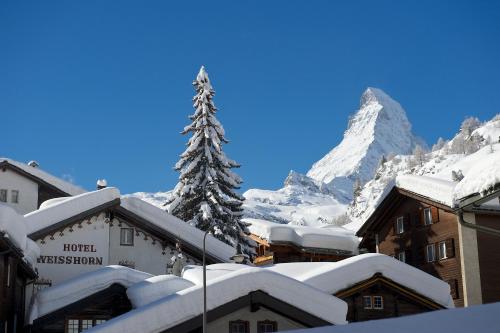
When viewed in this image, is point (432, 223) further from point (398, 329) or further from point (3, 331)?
point (398, 329)

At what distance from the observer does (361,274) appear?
29.0 m

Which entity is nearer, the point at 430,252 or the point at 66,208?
the point at 66,208

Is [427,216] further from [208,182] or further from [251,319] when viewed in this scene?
[251,319]

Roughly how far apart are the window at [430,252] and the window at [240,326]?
20.9 metres

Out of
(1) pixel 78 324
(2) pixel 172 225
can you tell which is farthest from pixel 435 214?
(1) pixel 78 324

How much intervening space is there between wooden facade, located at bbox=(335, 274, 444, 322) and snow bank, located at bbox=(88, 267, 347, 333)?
20.0ft

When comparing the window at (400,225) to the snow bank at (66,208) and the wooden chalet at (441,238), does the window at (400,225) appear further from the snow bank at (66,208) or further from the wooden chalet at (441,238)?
the snow bank at (66,208)

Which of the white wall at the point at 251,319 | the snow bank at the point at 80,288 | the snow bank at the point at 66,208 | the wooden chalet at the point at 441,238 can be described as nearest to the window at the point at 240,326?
the white wall at the point at 251,319

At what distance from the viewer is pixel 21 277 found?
29.0 metres

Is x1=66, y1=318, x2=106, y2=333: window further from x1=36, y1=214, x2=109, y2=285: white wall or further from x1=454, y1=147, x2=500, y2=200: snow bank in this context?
x1=454, y1=147, x2=500, y2=200: snow bank

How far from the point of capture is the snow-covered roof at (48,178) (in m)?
42.6

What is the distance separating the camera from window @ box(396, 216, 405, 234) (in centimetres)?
4484

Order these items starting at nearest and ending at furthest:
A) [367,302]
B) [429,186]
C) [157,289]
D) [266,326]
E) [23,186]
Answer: [266,326], [157,289], [367,302], [429,186], [23,186]

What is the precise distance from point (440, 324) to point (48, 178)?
3923cm
